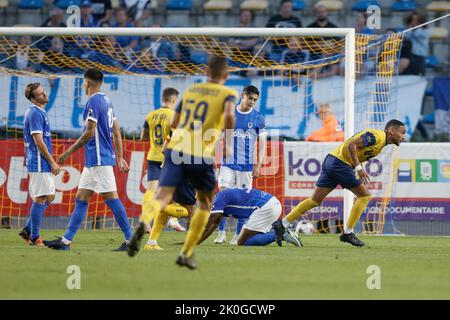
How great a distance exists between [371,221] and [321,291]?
9.02 metres

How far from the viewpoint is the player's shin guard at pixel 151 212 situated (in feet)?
27.8

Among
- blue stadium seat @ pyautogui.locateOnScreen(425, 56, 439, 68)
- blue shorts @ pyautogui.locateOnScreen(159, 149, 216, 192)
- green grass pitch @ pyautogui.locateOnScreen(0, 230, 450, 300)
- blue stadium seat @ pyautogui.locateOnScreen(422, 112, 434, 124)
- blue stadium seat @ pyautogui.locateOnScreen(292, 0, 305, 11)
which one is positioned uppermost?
blue stadium seat @ pyautogui.locateOnScreen(292, 0, 305, 11)

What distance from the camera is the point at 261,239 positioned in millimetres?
12484

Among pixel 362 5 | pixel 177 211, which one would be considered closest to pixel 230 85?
pixel 362 5

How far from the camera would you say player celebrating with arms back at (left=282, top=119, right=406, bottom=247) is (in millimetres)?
12727

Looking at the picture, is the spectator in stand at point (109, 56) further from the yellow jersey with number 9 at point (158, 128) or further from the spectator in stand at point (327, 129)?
the yellow jersey with number 9 at point (158, 128)

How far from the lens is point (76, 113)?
19.2 meters

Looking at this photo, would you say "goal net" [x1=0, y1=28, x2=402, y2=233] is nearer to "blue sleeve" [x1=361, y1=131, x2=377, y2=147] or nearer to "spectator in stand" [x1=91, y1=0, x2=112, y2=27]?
"spectator in stand" [x1=91, y1=0, x2=112, y2=27]

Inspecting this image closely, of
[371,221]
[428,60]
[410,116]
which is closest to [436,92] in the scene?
[410,116]

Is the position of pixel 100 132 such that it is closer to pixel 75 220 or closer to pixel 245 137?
pixel 75 220

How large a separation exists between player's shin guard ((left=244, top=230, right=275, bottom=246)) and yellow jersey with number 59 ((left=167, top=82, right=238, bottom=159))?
382 cm

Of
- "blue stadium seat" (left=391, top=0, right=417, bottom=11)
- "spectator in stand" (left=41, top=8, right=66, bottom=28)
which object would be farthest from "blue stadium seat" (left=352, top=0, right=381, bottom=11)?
"spectator in stand" (left=41, top=8, right=66, bottom=28)

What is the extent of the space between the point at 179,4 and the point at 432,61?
6.54m

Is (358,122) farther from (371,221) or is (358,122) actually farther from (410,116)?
(410,116)
